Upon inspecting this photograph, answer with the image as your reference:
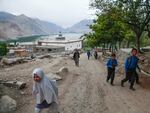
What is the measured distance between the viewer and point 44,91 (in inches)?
307

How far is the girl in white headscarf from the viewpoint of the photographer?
7.60m

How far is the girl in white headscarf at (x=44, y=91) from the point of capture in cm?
760

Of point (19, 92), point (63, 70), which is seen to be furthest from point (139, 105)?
point (63, 70)

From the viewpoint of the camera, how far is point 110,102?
39.6 ft

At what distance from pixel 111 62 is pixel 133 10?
1135 cm

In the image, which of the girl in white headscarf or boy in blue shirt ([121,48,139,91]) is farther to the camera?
boy in blue shirt ([121,48,139,91])

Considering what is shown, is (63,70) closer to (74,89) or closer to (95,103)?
(74,89)

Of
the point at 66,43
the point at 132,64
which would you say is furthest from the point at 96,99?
the point at 66,43

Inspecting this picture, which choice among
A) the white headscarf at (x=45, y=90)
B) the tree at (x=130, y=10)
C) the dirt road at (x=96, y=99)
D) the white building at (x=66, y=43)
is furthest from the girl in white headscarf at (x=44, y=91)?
the white building at (x=66, y=43)

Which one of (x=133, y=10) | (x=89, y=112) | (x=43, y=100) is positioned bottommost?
(x=89, y=112)

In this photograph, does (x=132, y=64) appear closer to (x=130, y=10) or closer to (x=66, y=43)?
(x=130, y=10)

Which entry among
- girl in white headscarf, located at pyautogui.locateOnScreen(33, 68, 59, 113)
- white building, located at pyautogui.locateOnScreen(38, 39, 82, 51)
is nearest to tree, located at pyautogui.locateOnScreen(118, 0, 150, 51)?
girl in white headscarf, located at pyautogui.locateOnScreen(33, 68, 59, 113)

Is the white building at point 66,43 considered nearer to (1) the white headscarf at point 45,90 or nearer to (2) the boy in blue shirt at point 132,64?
(2) the boy in blue shirt at point 132,64

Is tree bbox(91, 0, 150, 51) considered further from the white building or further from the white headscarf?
the white building
